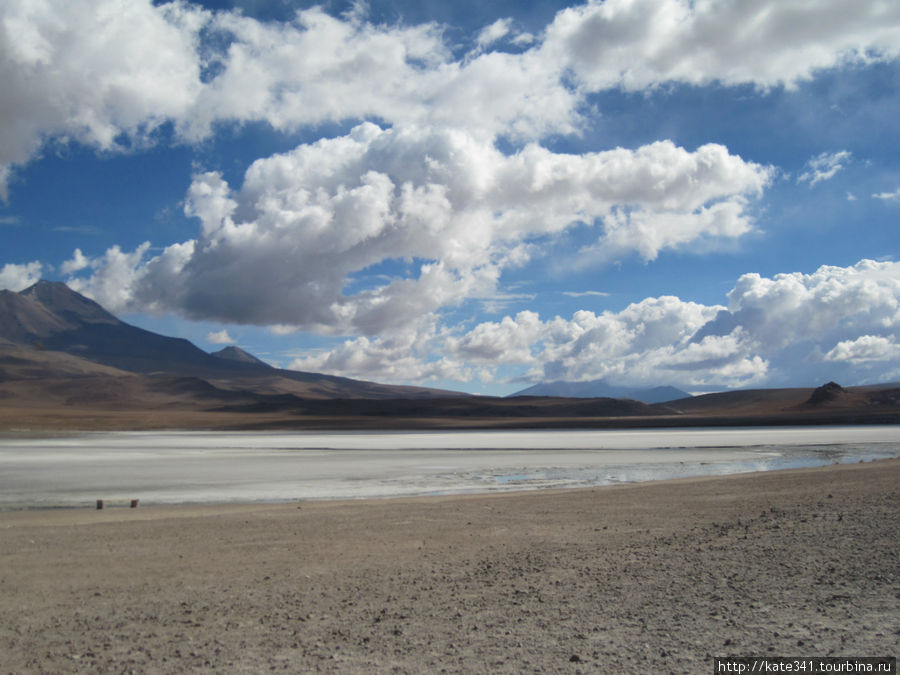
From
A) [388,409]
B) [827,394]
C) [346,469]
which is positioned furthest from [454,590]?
[827,394]

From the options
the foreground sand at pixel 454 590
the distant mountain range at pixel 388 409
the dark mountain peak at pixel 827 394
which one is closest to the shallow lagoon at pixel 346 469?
the foreground sand at pixel 454 590

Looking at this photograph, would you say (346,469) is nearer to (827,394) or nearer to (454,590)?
(454,590)

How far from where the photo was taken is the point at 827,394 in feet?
413

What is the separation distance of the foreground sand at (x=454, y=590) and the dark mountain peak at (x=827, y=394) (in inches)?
4938

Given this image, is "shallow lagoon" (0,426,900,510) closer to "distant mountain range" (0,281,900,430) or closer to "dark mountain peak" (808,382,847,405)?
"distant mountain range" (0,281,900,430)

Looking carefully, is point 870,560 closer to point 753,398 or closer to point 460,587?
point 460,587

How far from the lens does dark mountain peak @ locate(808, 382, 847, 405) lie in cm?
12325

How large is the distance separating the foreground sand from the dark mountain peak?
12543cm

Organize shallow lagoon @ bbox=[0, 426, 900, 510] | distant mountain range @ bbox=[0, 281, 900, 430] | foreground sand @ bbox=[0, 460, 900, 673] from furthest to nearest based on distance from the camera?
distant mountain range @ bbox=[0, 281, 900, 430]
shallow lagoon @ bbox=[0, 426, 900, 510]
foreground sand @ bbox=[0, 460, 900, 673]

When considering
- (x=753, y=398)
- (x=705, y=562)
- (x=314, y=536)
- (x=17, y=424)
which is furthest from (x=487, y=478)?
(x=753, y=398)

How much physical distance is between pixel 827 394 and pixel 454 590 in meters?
138

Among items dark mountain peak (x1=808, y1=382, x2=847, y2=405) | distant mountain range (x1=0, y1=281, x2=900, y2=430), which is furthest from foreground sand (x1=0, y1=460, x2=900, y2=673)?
dark mountain peak (x1=808, y1=382, x2=847, y2=405)

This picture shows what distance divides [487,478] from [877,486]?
12.1 metres

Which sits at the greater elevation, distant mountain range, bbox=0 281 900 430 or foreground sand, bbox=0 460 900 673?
foreground sand, bbox=0 460 900 673
